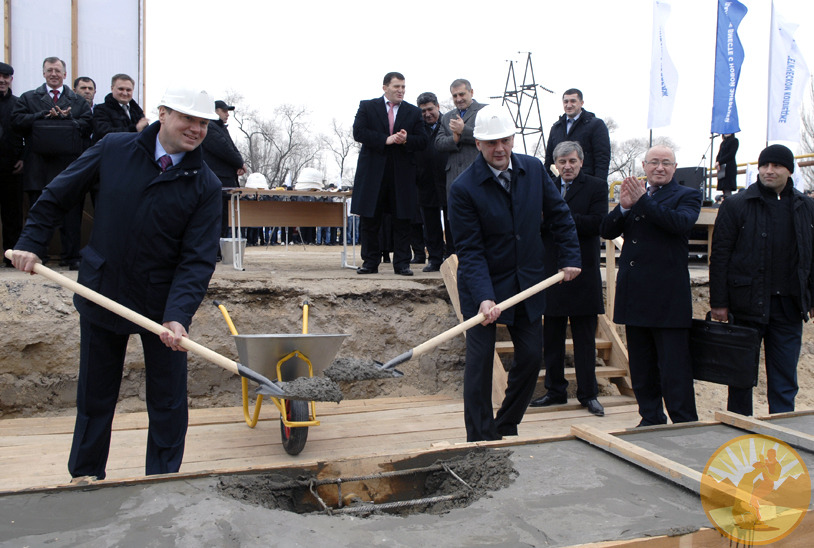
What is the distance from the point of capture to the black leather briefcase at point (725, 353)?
4.14 m

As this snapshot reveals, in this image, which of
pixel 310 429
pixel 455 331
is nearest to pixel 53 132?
pixel 310 429

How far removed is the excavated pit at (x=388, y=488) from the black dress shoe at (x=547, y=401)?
2495 mm

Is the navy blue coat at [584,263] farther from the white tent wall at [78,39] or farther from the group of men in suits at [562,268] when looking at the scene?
the white tent wall at [78,39]

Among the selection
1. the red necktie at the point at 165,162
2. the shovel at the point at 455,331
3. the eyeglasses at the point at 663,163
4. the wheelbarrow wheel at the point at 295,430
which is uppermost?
the eyeglasses at the point at 663,163

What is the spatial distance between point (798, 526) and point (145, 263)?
113 inches

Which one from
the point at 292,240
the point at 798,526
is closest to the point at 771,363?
the point at 798,526

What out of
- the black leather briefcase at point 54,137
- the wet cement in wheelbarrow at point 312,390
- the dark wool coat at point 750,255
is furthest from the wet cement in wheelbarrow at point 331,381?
the black leather briefcase at point 54,137

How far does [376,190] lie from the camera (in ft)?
21.8

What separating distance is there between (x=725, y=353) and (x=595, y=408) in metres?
1.32

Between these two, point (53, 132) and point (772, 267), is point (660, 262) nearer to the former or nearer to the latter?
point (772, 267)

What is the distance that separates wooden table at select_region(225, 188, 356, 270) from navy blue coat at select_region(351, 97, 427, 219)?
1.65 feet

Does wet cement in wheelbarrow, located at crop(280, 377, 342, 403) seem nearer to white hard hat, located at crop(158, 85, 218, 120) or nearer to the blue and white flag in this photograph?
white hard hat, located at crop(158, 85, 218, 120)

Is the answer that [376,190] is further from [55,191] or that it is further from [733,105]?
[733,105]

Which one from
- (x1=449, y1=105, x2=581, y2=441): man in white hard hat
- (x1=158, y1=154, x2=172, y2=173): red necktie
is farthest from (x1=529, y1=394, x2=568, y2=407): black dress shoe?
(x1=158, y1=154, x2=172, y2=173): red necktie
